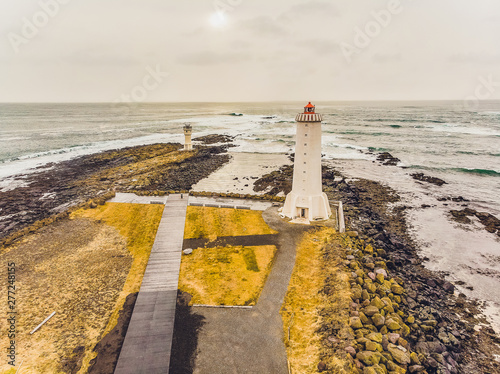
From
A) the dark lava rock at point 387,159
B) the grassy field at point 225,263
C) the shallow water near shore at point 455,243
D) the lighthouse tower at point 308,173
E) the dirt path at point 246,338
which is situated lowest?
the shallow water near shore at point 455,243

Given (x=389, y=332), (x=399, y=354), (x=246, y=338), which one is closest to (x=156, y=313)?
(x=246, y=338)

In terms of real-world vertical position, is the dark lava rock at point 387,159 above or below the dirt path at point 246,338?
above

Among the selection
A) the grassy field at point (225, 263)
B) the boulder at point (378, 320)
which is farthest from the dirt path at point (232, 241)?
the boulder at point (378, 320)

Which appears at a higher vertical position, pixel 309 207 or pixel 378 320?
pixel 309 207

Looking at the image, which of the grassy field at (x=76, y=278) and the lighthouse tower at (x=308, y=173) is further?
the lighthouse tower at (x=308, y=173)

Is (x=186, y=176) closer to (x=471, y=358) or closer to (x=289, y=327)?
(x=289, y=327)

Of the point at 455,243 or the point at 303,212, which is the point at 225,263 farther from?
the point at 455,243

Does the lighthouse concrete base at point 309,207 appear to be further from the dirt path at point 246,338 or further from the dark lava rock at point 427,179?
the dark lava rock at point 427,179

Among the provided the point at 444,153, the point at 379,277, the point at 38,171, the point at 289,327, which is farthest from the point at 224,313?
the point at 444,153
